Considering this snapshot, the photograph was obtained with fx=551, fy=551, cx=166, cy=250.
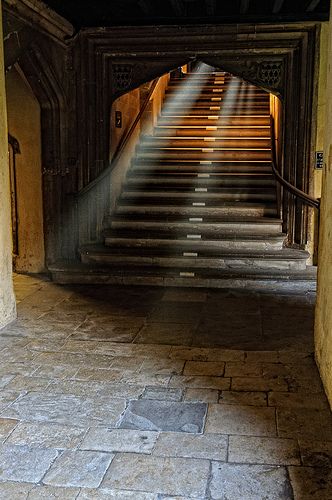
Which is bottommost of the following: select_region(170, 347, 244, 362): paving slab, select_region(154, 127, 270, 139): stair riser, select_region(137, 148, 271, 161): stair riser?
select_region(170, 347, 244, 362): paving slab

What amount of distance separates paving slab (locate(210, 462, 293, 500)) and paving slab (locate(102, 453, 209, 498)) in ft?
0.18

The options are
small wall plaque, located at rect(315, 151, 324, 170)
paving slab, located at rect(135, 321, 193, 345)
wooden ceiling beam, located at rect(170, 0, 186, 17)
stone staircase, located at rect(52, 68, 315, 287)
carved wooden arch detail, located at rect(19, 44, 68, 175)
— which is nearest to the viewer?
paving slab, located at rect(135, 321, 193, 345)

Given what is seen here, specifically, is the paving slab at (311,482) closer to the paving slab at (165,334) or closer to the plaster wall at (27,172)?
the paving slab at (165,334)

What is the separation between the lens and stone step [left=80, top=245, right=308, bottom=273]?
242 inches

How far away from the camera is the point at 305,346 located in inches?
157

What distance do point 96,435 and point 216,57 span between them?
5.10 metres

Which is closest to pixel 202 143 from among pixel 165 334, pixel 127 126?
pixel 127 126

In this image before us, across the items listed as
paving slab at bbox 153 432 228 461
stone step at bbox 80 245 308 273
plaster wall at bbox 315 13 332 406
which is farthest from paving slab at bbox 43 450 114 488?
stone step at bbox 80 245 308 273

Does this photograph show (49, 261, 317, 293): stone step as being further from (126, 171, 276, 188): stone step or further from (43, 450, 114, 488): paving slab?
(43, 450, 114, 488): paving slab

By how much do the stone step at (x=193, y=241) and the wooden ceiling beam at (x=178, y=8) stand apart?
253 cm

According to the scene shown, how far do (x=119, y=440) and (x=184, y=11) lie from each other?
4947 mm

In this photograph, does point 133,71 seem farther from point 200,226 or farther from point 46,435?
point 46,435

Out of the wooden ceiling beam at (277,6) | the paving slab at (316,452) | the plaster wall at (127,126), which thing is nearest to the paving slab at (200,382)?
the paving slab at (316,452)

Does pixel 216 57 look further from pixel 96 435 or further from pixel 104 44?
pixel 96 435
